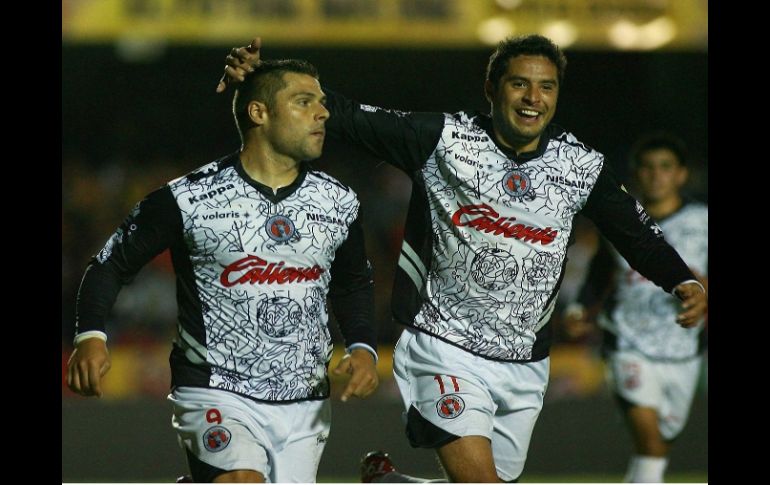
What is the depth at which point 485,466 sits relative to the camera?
4.93 metres

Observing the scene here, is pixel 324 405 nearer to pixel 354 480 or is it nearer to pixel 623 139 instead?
pixel 354 480

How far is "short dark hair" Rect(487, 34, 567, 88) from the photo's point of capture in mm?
5184

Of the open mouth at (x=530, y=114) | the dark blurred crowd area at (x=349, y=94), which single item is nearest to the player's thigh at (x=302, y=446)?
the open mouth at (x=530, y=114)

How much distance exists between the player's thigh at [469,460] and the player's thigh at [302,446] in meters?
0.53

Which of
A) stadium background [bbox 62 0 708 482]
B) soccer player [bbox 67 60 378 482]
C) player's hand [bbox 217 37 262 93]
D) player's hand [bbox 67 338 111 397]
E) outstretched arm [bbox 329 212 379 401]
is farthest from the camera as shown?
stadium background [bbox 62 0 708 482]

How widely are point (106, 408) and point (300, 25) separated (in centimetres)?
465

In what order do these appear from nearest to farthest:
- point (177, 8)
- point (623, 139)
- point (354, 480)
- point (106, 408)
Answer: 1. point (354, 480)
2. point (106, 408)
3. point (177, 8)
4. point (623, 139)

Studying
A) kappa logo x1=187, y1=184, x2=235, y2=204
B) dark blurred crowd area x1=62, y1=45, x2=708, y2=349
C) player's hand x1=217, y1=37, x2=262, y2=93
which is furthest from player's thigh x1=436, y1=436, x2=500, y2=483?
dark blurred crowd area x1=62, y1=45, x2=708, y2=349

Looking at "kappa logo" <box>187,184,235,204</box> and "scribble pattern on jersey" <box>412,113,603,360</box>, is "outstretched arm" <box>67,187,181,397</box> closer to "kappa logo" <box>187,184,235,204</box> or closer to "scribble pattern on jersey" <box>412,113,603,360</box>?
"kappa logo" <box>187,184,235,204</box>

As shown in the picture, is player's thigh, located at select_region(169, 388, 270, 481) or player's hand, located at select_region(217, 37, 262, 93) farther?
player's hand, located at select_region(217, 37, 262, 93)

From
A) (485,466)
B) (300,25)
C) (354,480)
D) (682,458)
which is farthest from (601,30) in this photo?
(485,466)

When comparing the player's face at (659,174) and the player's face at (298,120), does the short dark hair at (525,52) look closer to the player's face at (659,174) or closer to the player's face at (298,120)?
the player's face at (298,120)

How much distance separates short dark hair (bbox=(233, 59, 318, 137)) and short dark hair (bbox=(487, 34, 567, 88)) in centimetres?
80

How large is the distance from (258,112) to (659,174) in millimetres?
3544
